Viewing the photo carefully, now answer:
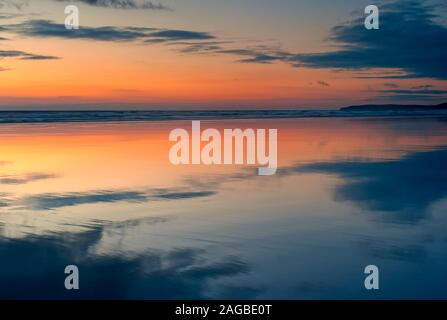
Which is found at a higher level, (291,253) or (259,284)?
(291,253)

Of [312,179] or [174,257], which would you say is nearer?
[174,257]

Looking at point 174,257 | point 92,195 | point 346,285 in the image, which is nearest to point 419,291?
point 346,285

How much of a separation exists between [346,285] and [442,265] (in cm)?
109

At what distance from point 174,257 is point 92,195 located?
3262 millimetres

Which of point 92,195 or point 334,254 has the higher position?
point 92,195

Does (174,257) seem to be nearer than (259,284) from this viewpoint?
No

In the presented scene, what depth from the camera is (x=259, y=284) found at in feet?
16.2

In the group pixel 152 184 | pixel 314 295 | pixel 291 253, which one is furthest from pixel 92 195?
pixel 314 295

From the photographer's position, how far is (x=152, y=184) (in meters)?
9.51

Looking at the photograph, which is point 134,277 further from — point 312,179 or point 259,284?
point 312,179
